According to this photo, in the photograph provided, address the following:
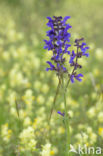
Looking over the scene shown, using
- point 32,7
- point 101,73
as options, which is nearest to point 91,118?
point 101,73

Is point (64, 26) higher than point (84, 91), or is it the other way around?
point (84, 91)

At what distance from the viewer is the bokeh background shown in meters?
2.84

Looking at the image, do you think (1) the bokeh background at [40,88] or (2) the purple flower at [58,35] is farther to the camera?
(1) the bokeh background at [40,88]

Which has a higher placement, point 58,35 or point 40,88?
point 40,88

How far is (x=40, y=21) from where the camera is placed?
8.96 m

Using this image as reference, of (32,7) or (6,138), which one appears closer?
(6,138)

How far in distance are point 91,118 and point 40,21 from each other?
6067 millimetres

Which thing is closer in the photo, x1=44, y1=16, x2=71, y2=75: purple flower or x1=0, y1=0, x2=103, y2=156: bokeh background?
x1=44, y1=16, x2=71, y2=75: purple flower

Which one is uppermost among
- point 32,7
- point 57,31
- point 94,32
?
point 32,7

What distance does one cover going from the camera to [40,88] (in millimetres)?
4473

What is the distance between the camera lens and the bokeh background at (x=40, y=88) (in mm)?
2842

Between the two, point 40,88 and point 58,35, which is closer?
point 58,35

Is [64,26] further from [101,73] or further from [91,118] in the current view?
[101,73]

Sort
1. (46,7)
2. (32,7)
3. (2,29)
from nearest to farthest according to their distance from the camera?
(2,29)
(32,7)
(46,7)
